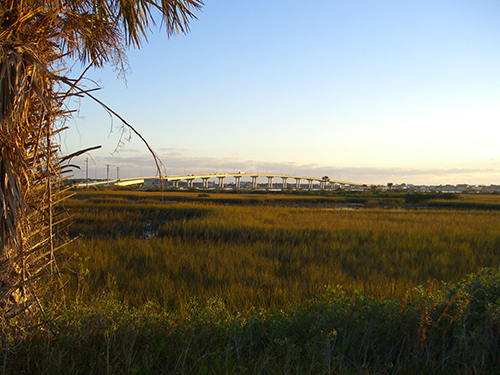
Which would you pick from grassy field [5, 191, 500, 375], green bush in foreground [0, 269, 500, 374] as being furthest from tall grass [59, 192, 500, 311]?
green bush in foreground [0, 269, 500, 374]

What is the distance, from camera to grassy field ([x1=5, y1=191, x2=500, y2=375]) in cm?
254

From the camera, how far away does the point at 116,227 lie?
13.9 meters

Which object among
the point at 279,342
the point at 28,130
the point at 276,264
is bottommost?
the point at 276,264

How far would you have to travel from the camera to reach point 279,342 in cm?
264

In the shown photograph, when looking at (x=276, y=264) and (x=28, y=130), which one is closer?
(x=28, y=130)

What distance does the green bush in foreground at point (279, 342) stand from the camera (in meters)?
2.42

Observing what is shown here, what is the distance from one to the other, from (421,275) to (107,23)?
22.9 ft

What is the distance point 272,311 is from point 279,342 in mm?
1370

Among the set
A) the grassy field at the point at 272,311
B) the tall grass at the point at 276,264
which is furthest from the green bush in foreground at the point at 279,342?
the tall grass at the point at 276,264

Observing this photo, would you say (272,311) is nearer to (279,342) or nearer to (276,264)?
(279,342)

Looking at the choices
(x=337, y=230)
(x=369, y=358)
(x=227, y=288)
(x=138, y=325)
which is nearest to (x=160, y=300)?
(x=227, y=288)

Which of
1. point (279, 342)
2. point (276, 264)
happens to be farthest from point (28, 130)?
point (276, 264)

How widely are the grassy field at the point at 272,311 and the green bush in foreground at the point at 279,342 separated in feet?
0.05

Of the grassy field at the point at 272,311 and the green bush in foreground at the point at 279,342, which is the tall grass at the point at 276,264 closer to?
the grassy field at the point at 272,311
